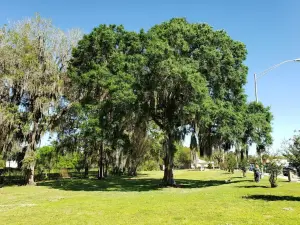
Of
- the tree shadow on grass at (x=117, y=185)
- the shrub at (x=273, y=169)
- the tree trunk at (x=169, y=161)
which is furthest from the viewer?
the tree trunk at (x=169, y=161)

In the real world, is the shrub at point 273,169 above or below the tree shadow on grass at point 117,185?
above

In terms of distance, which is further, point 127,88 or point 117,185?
point 117,185

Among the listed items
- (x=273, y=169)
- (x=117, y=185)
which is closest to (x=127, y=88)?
(x=117, y=185)

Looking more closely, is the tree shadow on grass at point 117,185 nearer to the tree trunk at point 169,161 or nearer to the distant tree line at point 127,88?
the tree trunk at point 169,161

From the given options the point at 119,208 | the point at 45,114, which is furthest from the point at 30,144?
the point at 119,208

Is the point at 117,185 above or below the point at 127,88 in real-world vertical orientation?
below

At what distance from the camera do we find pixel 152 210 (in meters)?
12.4

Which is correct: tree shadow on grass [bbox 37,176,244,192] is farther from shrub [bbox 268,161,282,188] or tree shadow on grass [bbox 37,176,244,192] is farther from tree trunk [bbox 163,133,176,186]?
shrub [bbox 268,161,282,188]

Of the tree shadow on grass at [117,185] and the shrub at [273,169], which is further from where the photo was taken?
the tree shadow on grass at [117,185]

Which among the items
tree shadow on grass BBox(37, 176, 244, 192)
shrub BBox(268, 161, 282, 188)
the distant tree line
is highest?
the distant tree line

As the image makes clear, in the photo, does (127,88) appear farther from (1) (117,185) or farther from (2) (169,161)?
(1) (117,185)

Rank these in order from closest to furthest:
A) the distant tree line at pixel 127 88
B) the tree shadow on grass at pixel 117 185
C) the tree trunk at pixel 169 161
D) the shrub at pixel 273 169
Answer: the shrub at pixel 273 169
the distant tree line at pixel 127 88
the tree shadow on grass at pixel 117 185
the tree trunk at pixel 169 161

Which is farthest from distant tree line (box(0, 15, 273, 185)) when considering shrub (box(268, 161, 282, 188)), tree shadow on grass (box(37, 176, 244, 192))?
shrub (box(268, 161, 282, 188))

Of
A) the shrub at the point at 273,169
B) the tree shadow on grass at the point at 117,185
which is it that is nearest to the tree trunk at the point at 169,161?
the tree shadow on grass at the point at 117,185
